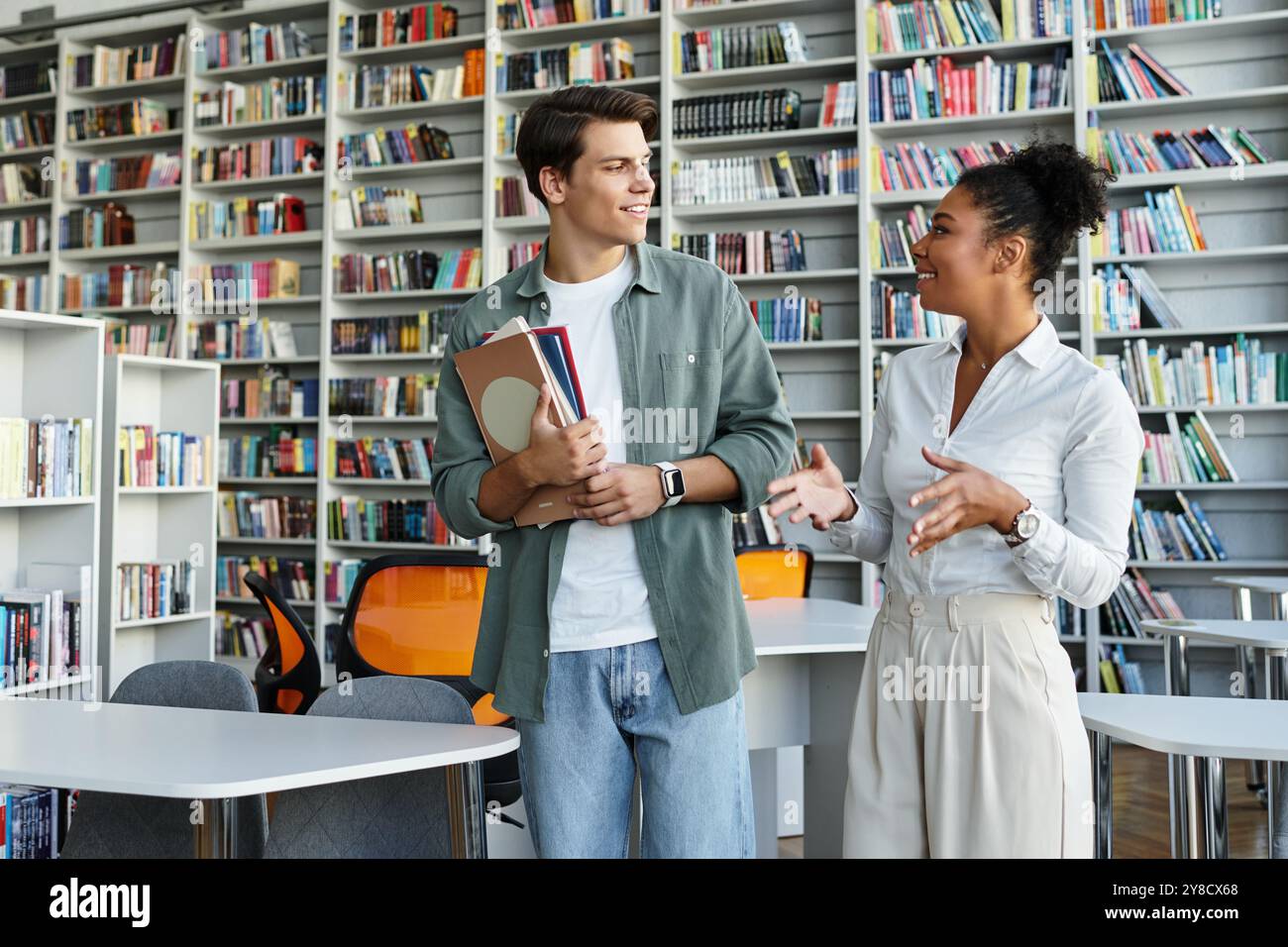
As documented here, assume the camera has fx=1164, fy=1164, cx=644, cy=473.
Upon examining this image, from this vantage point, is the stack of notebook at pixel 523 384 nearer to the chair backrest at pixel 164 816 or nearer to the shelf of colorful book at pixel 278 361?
the chair backrest at pixel 164 816

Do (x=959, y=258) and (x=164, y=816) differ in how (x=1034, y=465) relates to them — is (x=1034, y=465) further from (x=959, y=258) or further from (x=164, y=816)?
(x=164, y=816)

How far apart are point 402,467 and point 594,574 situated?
16.4 feet

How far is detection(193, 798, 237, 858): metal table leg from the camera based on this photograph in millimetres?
1629

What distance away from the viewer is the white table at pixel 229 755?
58.9 inches

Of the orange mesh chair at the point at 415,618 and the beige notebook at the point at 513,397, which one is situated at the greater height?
the beige notebook at the point at 513,397

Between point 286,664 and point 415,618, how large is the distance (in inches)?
25.1

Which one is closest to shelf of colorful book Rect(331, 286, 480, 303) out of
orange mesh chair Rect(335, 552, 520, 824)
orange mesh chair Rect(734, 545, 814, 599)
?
orange mesh chair Rect(734, 545, 814, 599)

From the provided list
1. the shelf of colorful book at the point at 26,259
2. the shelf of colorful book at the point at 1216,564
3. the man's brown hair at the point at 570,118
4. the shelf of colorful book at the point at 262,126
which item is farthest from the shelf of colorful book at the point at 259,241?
the man's brown hair at the point at 570,118

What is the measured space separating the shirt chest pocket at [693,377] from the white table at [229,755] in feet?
1.86

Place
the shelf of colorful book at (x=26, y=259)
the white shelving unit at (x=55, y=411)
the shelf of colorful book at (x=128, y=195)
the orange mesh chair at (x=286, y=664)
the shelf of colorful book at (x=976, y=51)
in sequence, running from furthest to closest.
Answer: the shelf of colorful book at (x=26, y=259)
the shelf of colorful book at (x=128, y=195)
the shelf of colorful book at (x=976, y=51)
the white shelving unit at (x=55, y=411)
the orange mesh chair at (x=286, y=664)

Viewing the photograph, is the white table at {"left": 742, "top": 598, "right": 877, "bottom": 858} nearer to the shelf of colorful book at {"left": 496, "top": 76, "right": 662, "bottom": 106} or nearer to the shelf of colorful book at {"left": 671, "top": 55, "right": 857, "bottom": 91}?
the shelf of colorful book at {"left": 671, "top": 55, "right": 857, "bottom": 91}

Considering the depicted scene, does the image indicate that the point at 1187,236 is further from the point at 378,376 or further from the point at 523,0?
the point at 378,376

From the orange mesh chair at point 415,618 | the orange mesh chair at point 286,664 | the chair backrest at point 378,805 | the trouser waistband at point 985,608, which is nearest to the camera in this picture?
the trouser waistband at point 985,608
